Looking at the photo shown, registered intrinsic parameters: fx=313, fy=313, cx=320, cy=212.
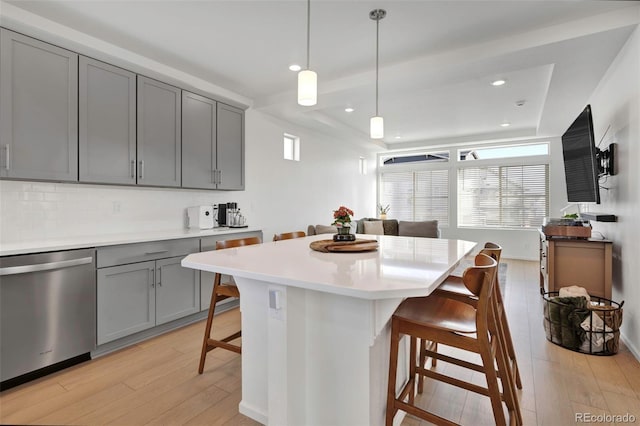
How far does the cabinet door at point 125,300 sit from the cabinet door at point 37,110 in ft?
2.98

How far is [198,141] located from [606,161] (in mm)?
4362

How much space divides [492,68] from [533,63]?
358 mm

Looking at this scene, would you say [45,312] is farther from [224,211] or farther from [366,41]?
[366,41]

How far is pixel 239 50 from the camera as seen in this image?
3.12m

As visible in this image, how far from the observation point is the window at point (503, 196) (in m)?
6.76

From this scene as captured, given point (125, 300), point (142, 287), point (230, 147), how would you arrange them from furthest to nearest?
point (230, 147) < point (142, 287) < point (125, 300)

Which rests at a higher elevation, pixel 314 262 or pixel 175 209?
pixel 175 209

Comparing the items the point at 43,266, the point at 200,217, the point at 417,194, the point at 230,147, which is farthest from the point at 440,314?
the point at 417,194

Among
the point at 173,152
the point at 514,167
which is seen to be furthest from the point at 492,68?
the point at 514,167

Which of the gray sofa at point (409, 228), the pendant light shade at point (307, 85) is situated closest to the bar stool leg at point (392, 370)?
the pendant light shade at point (307, 85)

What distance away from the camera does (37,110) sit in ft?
7.95

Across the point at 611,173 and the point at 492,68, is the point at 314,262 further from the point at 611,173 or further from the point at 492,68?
the point at 611,173

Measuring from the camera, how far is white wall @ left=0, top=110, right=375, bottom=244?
2.65m

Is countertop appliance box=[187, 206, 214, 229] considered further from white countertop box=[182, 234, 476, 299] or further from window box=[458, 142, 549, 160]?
window box=[458, 142, 549, 160]
